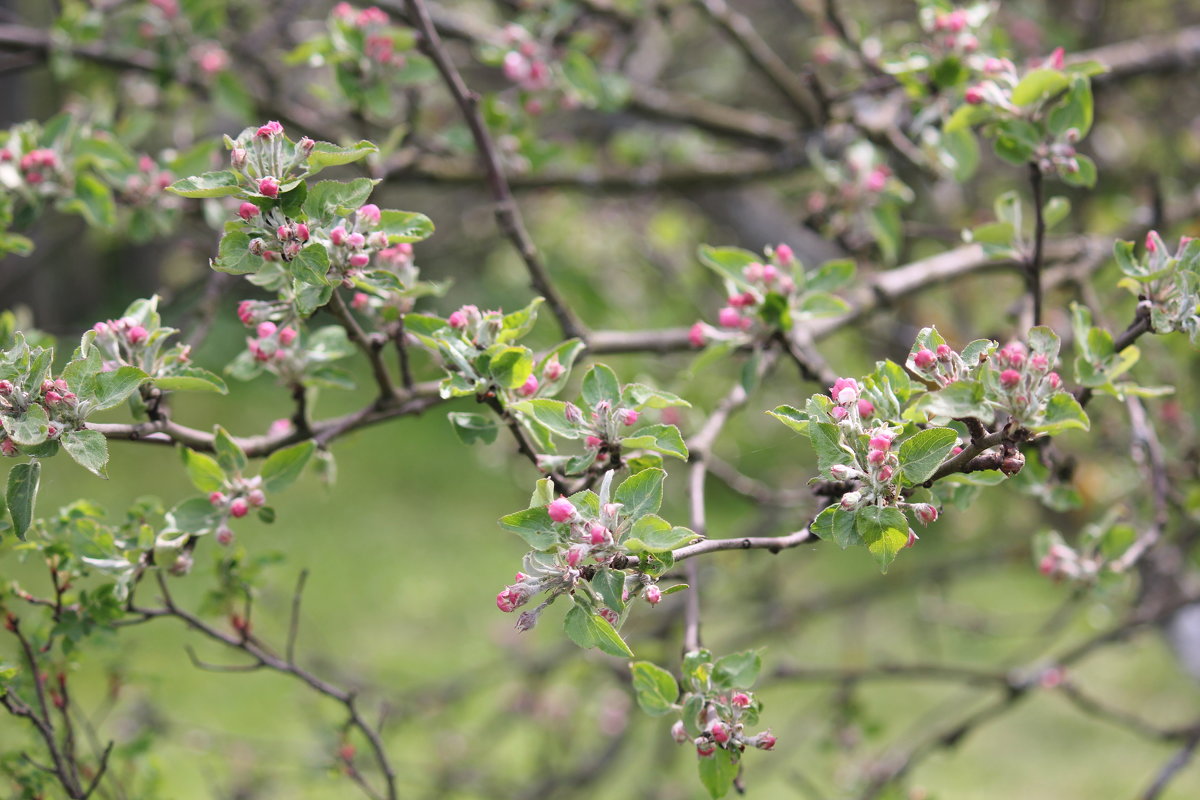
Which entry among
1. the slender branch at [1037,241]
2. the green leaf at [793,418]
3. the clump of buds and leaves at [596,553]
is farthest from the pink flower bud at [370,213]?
the slender branch at [1037,241]

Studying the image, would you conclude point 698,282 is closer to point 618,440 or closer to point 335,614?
point 335,614

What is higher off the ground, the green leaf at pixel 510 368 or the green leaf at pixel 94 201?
the green leaf at pixel 510 368

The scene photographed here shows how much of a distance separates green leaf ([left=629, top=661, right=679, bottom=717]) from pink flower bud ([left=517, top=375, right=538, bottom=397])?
12.1 inches

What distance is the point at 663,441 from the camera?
0.98 m

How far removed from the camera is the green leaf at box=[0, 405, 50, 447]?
920 millimetres

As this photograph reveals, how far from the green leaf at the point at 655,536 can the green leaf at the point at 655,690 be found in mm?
210

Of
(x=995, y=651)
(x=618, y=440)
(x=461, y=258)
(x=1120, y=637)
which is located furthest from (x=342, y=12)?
(x=461, y=258)

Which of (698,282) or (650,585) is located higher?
(650,585)

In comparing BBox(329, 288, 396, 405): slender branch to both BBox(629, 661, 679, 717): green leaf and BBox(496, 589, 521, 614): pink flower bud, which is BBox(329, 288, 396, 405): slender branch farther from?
BBox(629, 661, 679, 717): green leaf

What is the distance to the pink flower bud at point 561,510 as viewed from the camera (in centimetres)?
88

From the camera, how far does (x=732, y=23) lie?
7.43 ft

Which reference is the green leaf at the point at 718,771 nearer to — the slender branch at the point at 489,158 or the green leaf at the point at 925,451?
the green leaf at the point at 925,451

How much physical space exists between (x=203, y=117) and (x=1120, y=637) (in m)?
2.63

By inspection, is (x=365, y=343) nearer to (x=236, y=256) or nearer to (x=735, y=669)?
(x=236, y=256)
